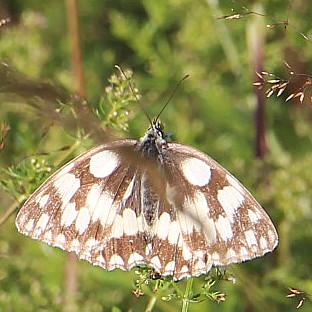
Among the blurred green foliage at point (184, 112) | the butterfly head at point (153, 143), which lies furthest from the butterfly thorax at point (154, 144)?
the blurred green foliage at point (184, 112)

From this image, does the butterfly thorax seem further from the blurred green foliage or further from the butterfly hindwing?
the blurred green foliage

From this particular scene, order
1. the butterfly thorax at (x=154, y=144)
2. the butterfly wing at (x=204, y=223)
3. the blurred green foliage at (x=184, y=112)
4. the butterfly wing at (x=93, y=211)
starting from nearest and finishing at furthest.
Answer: the butterfly wing at (x=204, y=223) < the butterfly wing at (x=93, y=211) < the butterfly thorax at (x=154, y=144) < the blurred green foliage at (x=184, y=112)

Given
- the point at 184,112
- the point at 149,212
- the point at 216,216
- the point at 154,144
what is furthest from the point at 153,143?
the point at 184,112

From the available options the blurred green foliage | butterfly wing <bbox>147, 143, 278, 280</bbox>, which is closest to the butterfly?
butterfly wing <bbox>147, 143, 278, 280</bbox>

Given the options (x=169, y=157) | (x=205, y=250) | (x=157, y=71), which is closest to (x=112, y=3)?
(x=157, y=71)

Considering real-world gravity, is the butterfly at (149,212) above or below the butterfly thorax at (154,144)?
below

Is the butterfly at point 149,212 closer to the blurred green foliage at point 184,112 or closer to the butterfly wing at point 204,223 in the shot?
the butterfly wing at point 204,223
